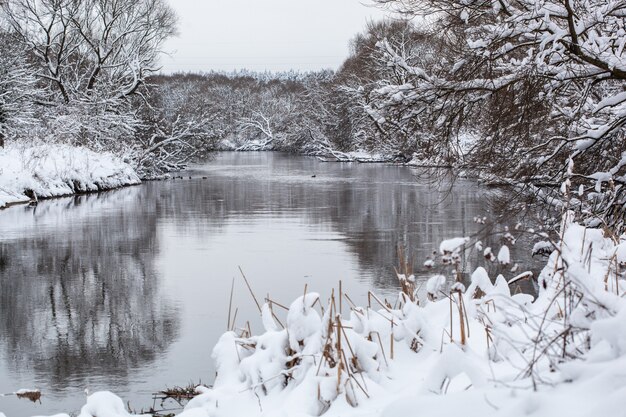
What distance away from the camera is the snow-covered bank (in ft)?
76.8

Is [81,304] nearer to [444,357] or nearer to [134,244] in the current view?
[134,244]

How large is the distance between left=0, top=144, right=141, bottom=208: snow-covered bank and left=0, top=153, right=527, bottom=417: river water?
1.13 meters

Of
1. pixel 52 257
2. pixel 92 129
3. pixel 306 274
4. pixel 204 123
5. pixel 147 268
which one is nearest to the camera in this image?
pixel 306 274

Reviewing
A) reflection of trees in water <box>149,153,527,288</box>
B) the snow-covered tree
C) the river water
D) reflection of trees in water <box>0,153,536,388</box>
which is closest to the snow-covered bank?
reflection of trees in water <box>0,153,536,388</box>

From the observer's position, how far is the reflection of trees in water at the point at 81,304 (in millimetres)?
7887

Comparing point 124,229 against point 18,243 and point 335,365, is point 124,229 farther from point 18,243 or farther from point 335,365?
point 335,365

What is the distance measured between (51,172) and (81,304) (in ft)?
53.8

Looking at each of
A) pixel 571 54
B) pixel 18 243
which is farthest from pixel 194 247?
pixel 571 54

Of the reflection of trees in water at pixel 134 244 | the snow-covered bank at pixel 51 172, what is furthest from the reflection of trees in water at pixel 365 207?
the snow-covered bank at pixel 51 172

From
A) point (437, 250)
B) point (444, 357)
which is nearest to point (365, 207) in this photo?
point (437, 250)

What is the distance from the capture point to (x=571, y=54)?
27.6ft

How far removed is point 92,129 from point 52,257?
1748cm

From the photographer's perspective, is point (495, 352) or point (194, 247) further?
point (194, 247)

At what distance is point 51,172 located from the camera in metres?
25.5
